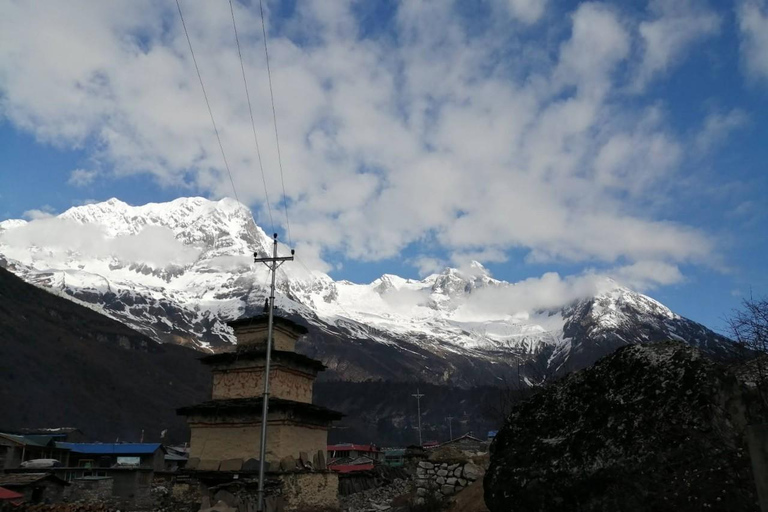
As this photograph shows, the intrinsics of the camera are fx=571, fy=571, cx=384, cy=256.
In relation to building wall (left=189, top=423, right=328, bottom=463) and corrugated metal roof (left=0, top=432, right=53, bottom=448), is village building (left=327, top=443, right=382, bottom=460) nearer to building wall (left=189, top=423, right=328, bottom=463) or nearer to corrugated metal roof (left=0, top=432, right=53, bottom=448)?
corrugated metal roof (left=0, top=432, right=53, bottom=448)

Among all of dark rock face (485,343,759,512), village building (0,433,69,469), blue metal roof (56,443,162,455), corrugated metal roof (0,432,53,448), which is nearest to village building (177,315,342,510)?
dark rock face (485,343,759,512)

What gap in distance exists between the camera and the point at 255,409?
24.4 meters

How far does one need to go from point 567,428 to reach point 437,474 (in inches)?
547

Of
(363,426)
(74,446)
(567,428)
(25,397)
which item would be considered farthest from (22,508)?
(363,426)

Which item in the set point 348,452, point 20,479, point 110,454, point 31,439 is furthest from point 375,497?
point 348,452

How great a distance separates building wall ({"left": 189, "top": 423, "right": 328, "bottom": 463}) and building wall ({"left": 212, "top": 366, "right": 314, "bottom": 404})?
164cm

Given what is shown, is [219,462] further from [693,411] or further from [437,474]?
[693,411]

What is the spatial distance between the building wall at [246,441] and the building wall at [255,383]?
1.64 meters

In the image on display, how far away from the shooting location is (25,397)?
91000mm

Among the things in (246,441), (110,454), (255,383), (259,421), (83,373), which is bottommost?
(110,454)

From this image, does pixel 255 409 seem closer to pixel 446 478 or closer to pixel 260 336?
pixel 260 336

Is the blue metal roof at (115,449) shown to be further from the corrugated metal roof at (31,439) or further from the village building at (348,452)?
the village building at (348,452)

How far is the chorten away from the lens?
78.7 ft

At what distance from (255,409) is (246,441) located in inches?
55.2
